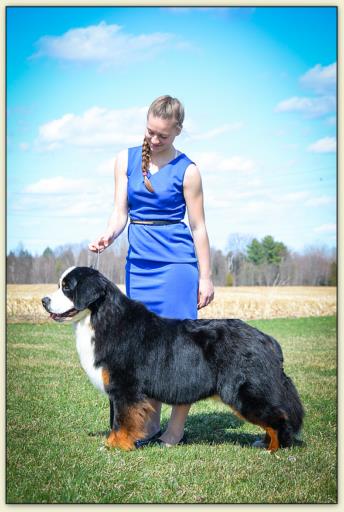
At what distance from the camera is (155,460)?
4.91 metres

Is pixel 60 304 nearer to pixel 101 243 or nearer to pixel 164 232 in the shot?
pixel 101 243

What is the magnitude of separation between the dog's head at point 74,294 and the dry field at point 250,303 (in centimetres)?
1471

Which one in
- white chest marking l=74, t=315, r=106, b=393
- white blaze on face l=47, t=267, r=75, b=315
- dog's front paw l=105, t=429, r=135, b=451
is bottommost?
dog's front paw l=105, t=429, r=135, b=451

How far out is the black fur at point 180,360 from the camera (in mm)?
4992

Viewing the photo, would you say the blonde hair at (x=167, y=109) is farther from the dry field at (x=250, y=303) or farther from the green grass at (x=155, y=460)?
the dry field at (x=250, y=303)

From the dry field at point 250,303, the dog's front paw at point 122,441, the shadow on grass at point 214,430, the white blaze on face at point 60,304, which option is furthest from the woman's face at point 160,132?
the dry field at point 250,303

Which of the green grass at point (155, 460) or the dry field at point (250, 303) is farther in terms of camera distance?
the dry field at point (250, 303)

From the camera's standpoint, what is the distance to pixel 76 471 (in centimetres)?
460

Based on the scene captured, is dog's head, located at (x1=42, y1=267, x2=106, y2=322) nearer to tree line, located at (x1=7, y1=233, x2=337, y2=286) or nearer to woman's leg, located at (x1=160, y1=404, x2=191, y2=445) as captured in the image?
woman's leg, located at (x1=160, y1=404, x2=191, y2=445)

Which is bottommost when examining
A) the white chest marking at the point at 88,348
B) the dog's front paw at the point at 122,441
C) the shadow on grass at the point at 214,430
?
the shadow on grass at the point at 214,430

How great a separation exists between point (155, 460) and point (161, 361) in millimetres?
837

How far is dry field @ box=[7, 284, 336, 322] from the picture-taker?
65.5 ft

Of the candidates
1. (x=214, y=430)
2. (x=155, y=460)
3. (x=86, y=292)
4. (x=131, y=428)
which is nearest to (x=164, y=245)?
(x=86, y=292)

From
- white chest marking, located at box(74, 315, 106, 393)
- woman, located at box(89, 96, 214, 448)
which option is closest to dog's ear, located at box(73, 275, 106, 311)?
white chest marking, located at box(74, 315, 106, 393)
